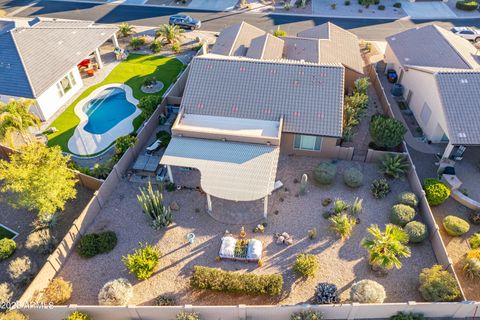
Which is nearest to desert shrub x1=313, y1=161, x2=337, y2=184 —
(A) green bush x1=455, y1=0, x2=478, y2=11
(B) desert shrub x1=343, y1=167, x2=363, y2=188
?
(B) desert shrub x1=343, y1=167, x2=363, y2=188

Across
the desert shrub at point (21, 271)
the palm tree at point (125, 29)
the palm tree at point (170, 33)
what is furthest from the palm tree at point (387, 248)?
the palm tree at point (125, 29)

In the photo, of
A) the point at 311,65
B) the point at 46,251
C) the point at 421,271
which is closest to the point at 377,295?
the point at 421,271

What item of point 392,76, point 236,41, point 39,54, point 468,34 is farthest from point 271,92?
point 468,34

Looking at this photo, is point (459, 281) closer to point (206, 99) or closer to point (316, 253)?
point (316, 253)

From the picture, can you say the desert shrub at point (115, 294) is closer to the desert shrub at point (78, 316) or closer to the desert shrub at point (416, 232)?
the desert shrub at point (78, 316)

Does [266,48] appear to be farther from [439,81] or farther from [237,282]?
[237,282]

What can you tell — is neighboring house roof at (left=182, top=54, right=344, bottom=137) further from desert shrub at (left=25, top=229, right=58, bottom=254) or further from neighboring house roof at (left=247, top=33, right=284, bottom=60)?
desert shrub at (left=25, top=229, right=58, bottom=254)
